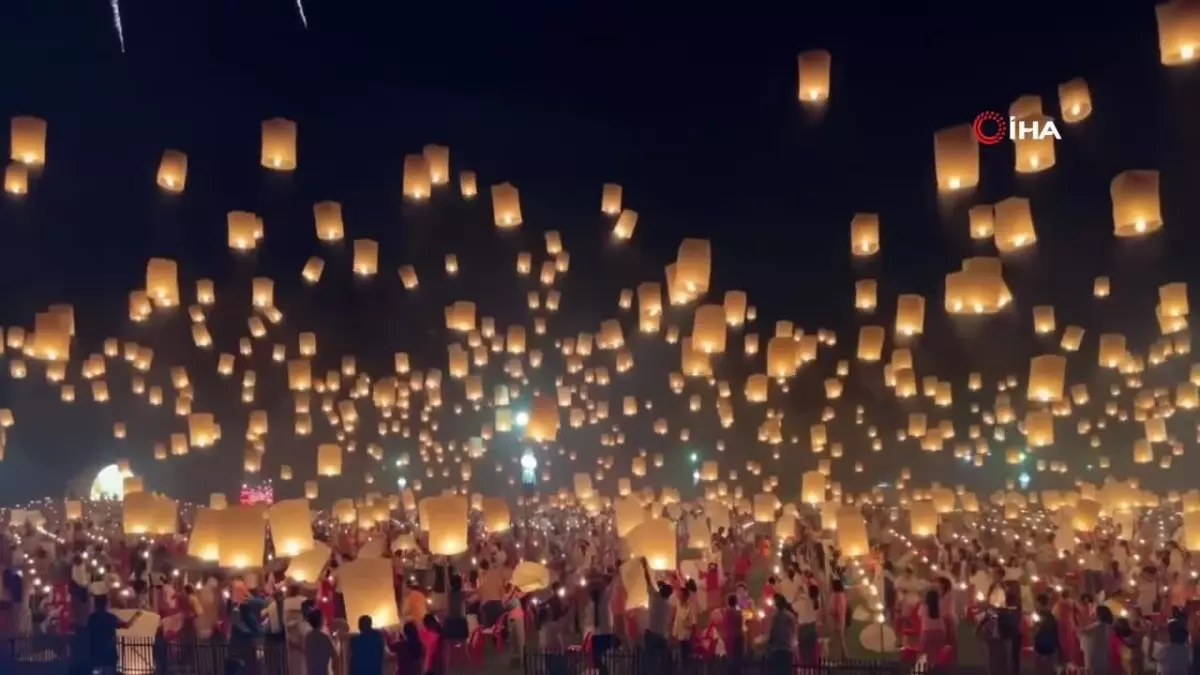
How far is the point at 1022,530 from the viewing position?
26.6m

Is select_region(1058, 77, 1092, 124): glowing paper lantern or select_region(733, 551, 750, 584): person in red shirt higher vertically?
select_region(1058, 77, 1092, 124): glowing paper lantern

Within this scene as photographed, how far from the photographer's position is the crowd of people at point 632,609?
11.1 metres

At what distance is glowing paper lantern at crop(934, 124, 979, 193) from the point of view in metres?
13.1

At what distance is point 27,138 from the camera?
14914 millimetres

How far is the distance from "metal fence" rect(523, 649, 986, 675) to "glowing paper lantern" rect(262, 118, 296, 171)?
687 cm

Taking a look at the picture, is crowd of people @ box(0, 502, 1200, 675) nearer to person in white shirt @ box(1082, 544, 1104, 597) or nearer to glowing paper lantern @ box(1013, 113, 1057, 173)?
person in white shirt @ box(1082, 544, 1104, 597)

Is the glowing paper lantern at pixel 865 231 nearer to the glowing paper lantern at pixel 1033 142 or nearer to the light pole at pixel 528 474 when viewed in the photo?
the glowing paper lantern at pixel 1033 142

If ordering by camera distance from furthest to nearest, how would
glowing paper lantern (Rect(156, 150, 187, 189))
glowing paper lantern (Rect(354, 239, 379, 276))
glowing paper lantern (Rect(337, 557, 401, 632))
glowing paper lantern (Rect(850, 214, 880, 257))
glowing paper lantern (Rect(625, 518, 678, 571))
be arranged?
glowing paper lantern (Rect(354, 239, 379, 276))
glowing paper lantern (Rect(850, 214, 880, 257))
glowing paper lantern (Rect(156, 150, 187, 189))
glowing paper lantern (Rect(625, 518, 678, 571))
glowing paper lantern (Rect(337, 557, 401, 632))

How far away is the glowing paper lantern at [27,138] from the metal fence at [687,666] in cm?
888

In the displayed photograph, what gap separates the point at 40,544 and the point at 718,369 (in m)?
22.1

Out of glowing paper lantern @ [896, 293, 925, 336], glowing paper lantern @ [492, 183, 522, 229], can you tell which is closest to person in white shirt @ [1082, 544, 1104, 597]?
glowing paper lantern @ [896, 293, 925, 336]

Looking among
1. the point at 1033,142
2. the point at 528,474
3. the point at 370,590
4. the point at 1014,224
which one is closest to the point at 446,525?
the point at 370,590

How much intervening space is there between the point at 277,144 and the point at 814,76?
254 inches

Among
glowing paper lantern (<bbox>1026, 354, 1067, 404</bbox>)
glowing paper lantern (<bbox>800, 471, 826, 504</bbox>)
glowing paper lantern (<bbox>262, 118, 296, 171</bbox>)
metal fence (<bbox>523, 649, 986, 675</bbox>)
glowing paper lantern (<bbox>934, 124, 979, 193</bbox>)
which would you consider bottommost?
metal fence (<bbox>523, 649, 986, 675</bbox>)
